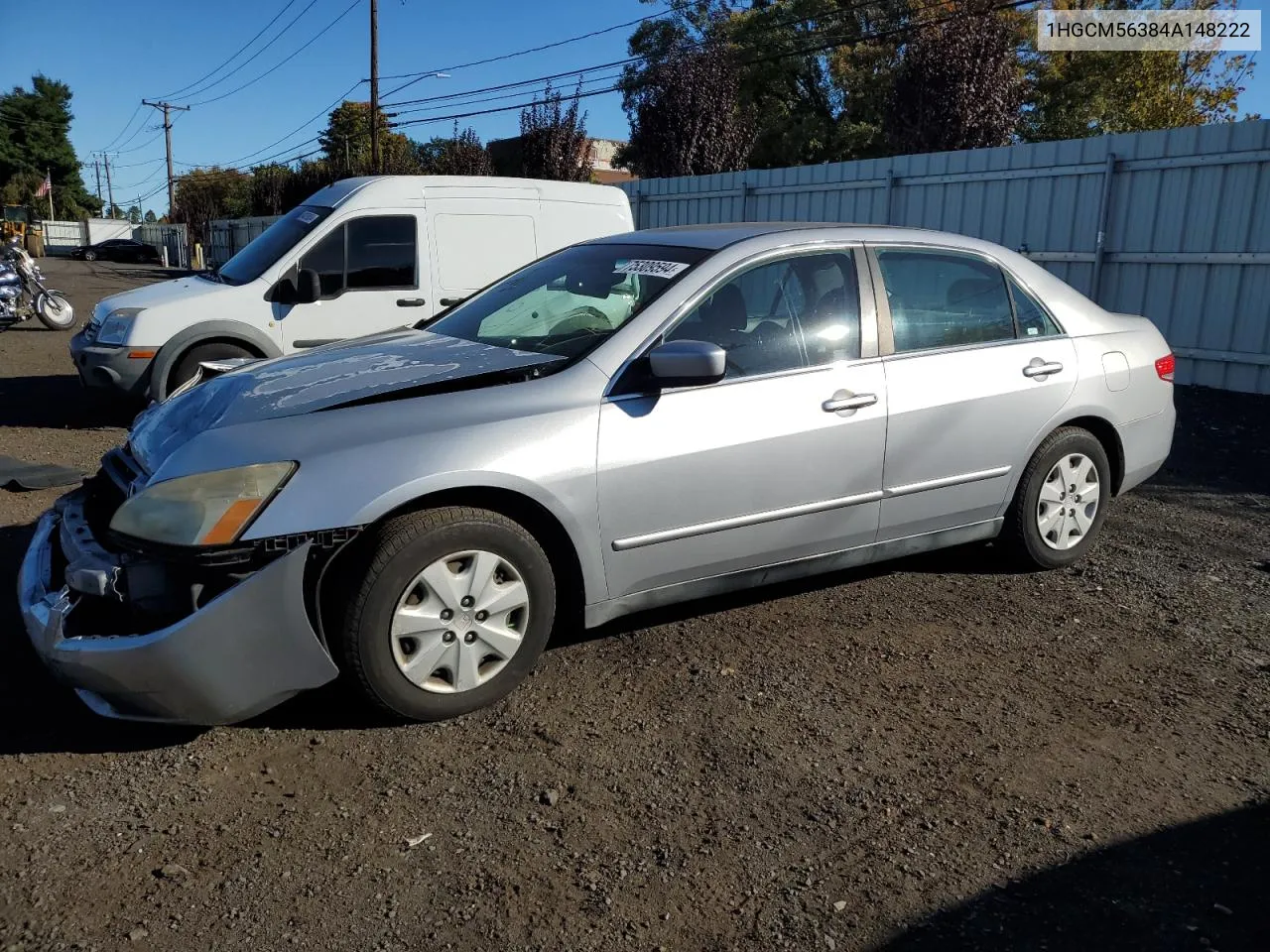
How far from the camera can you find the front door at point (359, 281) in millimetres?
7805

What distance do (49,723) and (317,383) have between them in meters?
1.42

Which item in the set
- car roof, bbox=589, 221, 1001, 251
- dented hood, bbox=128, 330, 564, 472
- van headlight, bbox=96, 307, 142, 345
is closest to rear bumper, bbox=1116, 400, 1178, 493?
car roof, bbox=589, 221, 1001, 251

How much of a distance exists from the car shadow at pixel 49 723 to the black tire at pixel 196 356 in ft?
13.6

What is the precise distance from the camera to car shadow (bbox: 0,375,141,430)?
328 inches

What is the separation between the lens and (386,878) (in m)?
2.61

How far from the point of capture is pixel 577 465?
3461 mm

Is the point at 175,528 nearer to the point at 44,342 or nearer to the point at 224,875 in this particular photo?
the point at 224,875

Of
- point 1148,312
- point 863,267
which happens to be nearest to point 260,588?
point 863,267

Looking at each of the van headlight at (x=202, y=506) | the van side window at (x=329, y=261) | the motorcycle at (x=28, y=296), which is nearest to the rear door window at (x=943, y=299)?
the van headlight at (x=202, y=506)

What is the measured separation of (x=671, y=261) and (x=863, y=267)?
2.76 feet

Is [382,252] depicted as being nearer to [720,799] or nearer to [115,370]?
[115,370]

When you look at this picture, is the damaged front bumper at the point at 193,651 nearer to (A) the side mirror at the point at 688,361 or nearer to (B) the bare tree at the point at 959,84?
(A) the side mirror at the point at 688,361

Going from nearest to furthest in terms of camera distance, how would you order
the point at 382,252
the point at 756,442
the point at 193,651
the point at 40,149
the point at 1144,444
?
the point at 193,651, the point at 756,442, the point at 1144,444, the point at 382,252, the point at 40,149

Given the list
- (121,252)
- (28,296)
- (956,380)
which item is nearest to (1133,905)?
(956,380)
